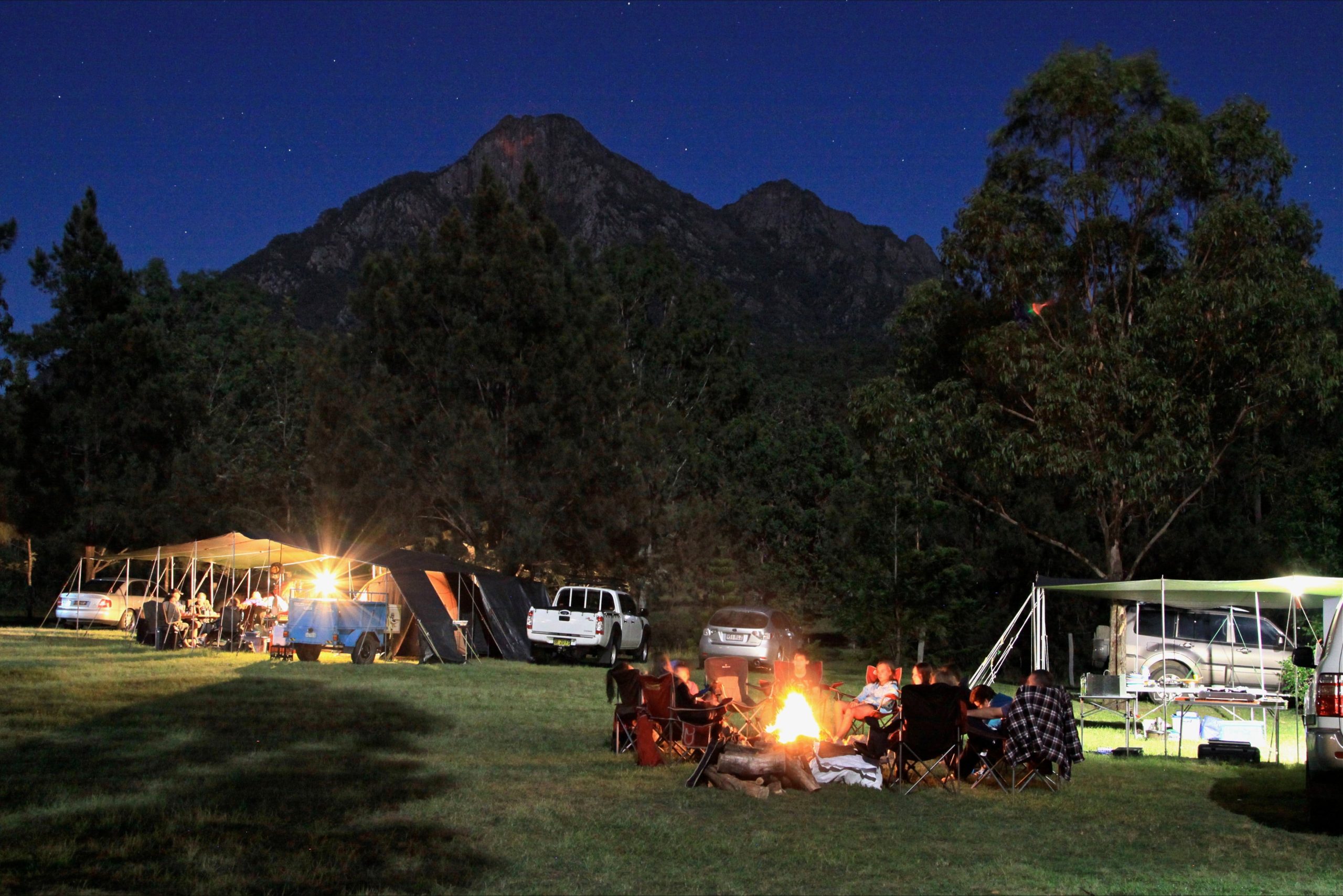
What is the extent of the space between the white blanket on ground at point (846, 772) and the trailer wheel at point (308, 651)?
13311mm

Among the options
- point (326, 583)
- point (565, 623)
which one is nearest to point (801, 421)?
point (565, 623)

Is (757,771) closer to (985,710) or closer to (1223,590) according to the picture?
(985,710)

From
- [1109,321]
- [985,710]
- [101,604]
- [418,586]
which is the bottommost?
[985,710]

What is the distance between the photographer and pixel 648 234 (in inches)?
5482

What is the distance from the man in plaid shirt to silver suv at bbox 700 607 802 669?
12562mm

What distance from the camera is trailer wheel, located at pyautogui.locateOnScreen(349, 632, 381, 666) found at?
20.5 m

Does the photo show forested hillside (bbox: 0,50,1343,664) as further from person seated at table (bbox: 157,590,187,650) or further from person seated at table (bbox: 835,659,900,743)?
person seated at table (bbox: 835,659,900,743)

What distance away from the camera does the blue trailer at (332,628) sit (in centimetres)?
2042

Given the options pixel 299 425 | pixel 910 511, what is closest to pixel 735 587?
pixel 910 511

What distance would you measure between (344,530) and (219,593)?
15.1 feet

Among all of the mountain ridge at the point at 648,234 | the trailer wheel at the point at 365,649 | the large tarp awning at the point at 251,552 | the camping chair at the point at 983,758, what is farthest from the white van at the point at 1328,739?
the mountain ridge at the point at 648,234

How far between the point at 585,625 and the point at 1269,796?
14.9m

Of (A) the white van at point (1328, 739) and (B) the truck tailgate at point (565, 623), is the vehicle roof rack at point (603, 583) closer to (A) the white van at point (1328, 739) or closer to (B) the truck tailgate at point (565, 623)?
(B) the truck tailgate at point (565, 623)

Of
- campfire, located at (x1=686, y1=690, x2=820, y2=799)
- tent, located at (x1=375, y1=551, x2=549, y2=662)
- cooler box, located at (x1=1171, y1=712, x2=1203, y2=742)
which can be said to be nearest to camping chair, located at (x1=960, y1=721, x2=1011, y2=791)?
campfire, located at (x1=686, y1=690, x2=820, y2=799)
